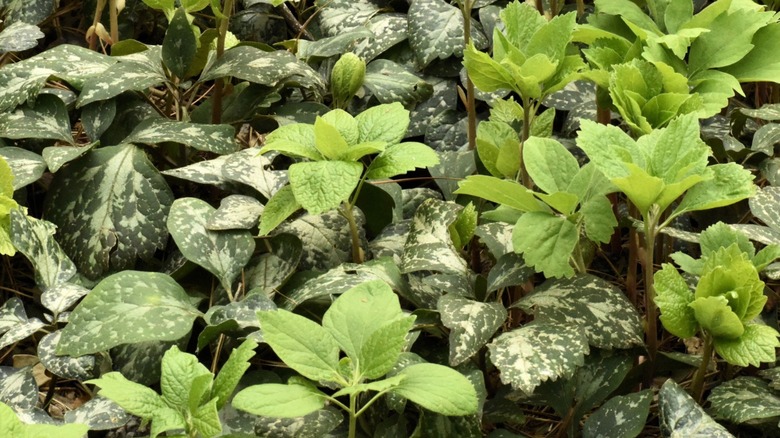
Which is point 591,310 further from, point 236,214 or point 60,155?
point 60,155

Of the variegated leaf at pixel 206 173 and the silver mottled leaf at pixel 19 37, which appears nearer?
the variegated leaf at pixel 206 173

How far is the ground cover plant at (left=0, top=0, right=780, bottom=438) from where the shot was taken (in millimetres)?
1019

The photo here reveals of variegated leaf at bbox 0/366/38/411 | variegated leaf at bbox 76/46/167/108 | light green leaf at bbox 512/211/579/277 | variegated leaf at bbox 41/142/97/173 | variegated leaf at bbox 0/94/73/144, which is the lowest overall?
variegated leaf at bbox 0/366/38/411

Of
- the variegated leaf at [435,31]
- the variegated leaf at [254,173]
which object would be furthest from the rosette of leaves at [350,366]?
the variegated leaf at [435,31]

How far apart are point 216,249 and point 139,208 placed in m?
0.19

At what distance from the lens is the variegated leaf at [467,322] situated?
3.49 feet

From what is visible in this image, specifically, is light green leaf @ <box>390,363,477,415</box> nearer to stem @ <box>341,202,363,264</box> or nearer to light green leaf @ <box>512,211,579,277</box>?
light green leaf @ <box>512,211,579,277</box>

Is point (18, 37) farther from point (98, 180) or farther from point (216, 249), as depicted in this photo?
point (216, 249)

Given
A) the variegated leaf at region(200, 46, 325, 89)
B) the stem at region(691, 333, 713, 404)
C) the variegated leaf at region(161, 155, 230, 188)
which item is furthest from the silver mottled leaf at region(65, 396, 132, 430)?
the stem at region(691, 333, 713, 404)

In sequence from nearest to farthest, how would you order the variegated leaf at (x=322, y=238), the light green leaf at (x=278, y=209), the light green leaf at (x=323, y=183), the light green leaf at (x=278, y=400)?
the light green leaf at (x=278, y=400)
the light green leaf at (x=323, y=183)
the light green leaf at (x=278, y=209)
the variegated leaf at (x=322, y=238)

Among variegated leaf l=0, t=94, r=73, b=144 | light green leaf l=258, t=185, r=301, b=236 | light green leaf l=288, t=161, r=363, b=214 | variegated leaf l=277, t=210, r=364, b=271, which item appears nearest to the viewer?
light green leaf l=288, t=161, r=363, b=214

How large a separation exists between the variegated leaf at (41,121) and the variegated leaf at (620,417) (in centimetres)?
95

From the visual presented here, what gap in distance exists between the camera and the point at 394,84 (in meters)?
1.62

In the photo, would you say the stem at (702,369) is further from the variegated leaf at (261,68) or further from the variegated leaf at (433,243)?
the variegated leaf at (261,68)
